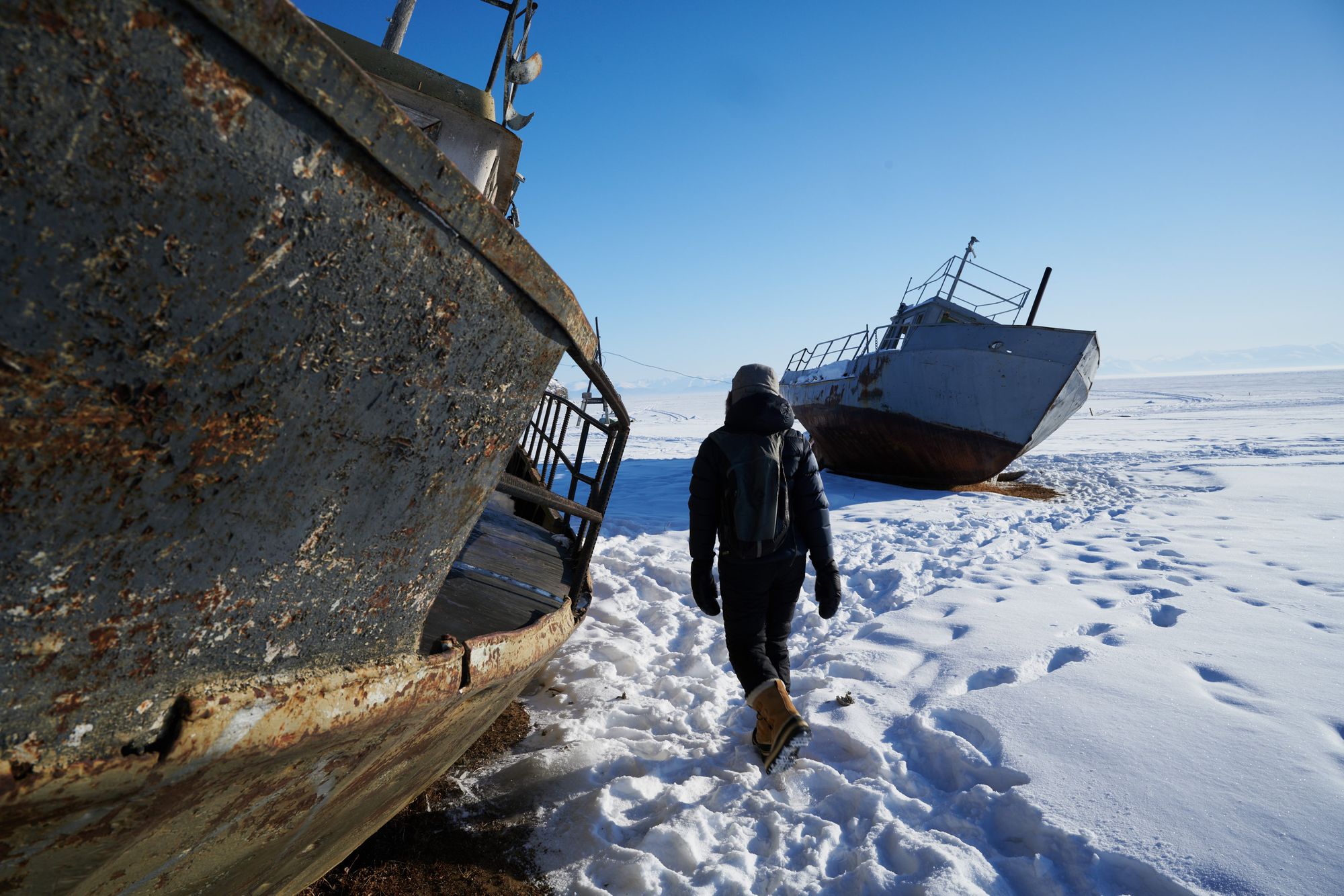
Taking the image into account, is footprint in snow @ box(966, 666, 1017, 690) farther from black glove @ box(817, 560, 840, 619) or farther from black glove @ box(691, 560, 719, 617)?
black glove @ box(691, 560, 719, 617)

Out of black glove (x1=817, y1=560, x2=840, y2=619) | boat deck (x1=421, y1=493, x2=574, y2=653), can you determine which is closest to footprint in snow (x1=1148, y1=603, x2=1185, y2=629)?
black glove (x1=817, y1=560, x2=840, y2=619)

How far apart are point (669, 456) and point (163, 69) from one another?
18.4 metres

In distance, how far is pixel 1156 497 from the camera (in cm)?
963

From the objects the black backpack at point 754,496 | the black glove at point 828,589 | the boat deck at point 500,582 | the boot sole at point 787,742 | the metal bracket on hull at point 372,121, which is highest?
the metal bracket on hull at point 372,121

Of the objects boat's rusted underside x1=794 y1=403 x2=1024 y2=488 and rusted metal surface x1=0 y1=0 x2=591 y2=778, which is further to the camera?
boat's rusted underside x1=794 y1=403 x2=1024 y2=488

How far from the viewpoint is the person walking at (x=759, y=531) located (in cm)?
294

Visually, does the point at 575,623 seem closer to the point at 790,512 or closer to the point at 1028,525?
the point at 790,512

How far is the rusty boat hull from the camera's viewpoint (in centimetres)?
1098

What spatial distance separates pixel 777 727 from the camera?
8.99ft

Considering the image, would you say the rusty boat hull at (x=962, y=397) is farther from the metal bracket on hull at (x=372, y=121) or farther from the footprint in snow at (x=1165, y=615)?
the metal bracket on hull at (x=372, y=121)

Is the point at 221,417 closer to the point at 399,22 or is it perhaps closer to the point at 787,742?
the point at 787,742

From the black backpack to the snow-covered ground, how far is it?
3.15 ft

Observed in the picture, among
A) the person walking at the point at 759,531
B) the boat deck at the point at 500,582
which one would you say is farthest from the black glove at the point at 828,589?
the boat deck at the point at 500,582

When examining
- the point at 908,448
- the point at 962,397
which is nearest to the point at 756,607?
Result: the point at 962,397
